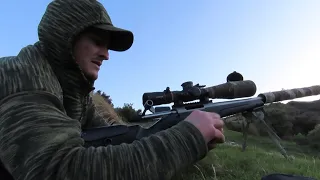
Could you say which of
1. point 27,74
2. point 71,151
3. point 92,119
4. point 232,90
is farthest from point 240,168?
point 71,151

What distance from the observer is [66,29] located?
213 centimetres

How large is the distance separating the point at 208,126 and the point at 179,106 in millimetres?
984

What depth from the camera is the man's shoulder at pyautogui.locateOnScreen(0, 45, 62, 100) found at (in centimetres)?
179

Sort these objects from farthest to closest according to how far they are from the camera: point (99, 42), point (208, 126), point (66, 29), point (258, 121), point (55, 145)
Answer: point (258, 121) < point (99, 42) < point (66, 29) < point (208, 126) < point (55, 145)

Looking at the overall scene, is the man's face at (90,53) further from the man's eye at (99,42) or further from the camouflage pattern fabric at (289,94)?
the camouflage pattern fabric at (289,94)

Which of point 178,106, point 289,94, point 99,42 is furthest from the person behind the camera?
point 289,94

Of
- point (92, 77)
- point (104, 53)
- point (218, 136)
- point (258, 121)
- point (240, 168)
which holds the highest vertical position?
point (104, 53)

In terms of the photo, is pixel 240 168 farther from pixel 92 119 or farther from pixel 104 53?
pixel 104 53

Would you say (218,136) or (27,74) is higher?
(27,74)

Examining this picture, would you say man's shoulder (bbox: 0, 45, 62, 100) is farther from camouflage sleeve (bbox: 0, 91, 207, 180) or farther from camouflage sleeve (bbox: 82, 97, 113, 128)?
camouflage sleeve (bbox: 82, 97, 113, 128)

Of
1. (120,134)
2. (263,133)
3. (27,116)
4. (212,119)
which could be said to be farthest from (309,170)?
(263,133)

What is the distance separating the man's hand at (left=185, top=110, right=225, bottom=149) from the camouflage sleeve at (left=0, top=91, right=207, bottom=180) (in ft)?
0.10

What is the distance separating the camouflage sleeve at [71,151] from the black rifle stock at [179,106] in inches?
29.3

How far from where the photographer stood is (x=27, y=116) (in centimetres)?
163
